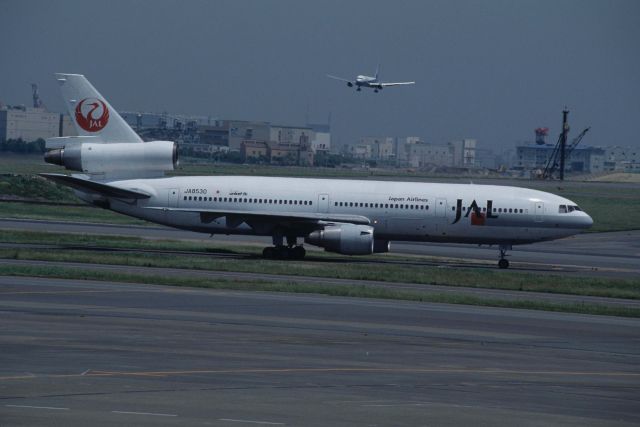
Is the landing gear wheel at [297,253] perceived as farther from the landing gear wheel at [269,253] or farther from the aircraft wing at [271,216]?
the aircraft wing at [271,216]

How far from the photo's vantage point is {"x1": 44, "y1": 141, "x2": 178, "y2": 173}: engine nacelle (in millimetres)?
50094

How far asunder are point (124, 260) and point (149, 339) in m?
19.8

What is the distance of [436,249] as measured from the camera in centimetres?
6103

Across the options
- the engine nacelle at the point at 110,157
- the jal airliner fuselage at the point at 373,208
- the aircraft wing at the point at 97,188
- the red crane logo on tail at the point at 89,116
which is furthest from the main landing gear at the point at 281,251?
the red crane logo on tail at the point at 89,116

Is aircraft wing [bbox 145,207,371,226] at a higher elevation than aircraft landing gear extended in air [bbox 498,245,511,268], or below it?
higher

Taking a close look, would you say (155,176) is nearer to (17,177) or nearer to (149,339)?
(149,339)

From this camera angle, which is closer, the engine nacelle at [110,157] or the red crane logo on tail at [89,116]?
the engine nacelle at [110,157]

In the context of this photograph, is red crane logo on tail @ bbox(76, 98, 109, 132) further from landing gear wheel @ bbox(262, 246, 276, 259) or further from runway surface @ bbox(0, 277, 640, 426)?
runway surface @ bbox(0, 277, 640, 426)

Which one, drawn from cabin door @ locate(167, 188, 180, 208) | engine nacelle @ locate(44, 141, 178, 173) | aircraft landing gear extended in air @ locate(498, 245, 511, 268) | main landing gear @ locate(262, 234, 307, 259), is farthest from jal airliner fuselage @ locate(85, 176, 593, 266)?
engine nacelle @ locate(44, 141, 178, 173)

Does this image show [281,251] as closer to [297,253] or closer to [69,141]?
[297,253]

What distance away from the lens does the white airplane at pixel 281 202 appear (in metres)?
50.0

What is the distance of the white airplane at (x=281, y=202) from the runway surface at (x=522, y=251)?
2621 millimetres

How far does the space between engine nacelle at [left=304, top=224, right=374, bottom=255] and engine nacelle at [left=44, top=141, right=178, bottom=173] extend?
8.83 m

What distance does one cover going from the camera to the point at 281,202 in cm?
5025
